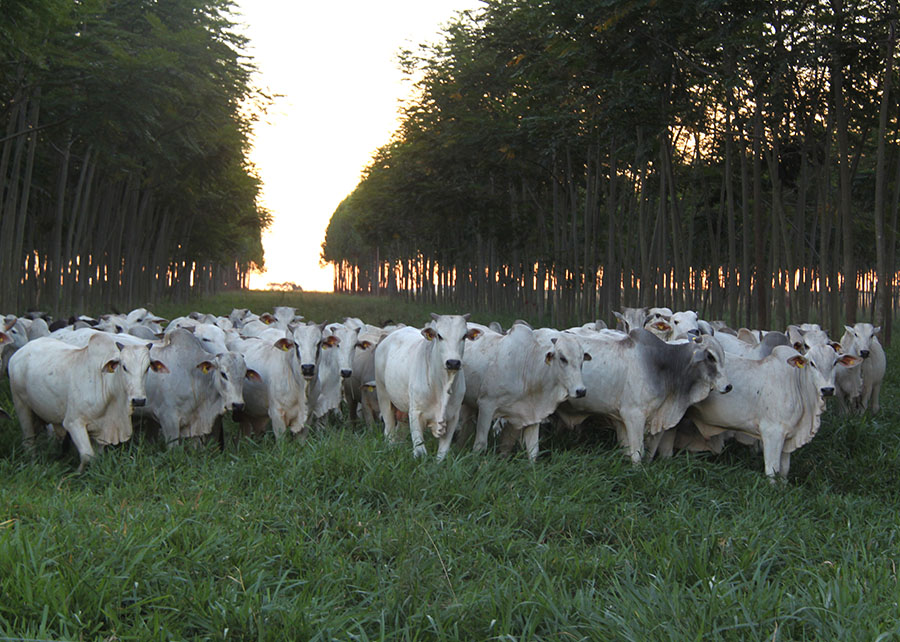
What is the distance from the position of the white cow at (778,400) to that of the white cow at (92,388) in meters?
5.92

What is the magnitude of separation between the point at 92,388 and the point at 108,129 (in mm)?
10932

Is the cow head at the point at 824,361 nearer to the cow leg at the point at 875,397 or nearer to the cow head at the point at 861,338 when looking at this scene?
the cow head at the point at 861,338

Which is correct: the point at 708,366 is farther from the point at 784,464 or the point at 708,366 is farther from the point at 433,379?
the point at 433,379

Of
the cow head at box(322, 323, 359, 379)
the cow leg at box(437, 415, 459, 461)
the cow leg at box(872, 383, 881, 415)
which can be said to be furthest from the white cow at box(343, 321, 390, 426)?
the cow leg at box(872, 383, 881, 415)

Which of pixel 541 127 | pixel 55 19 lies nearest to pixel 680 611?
pixel 55 19

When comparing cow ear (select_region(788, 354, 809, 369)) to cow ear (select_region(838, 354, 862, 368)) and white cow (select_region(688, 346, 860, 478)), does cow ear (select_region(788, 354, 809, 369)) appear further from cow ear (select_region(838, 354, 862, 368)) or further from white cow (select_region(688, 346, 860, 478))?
cow ear (select_region(838, 354, 862, 368))

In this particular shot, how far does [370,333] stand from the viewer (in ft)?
39.3

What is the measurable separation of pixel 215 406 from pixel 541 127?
41.5 feet

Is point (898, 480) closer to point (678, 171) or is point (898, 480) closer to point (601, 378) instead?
point (601, 378)

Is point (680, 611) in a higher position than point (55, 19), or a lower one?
lower

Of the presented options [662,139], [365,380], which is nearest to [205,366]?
[365,380]

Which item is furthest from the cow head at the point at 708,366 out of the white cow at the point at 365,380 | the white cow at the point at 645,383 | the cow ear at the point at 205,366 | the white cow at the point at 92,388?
the white cow at the point at 92,388

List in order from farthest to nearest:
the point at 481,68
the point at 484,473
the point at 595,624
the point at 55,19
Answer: the point at 481,68
the point at 55,19
the point at 484,473
the point at 595,624

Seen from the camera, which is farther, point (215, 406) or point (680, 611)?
point (215, 406)
